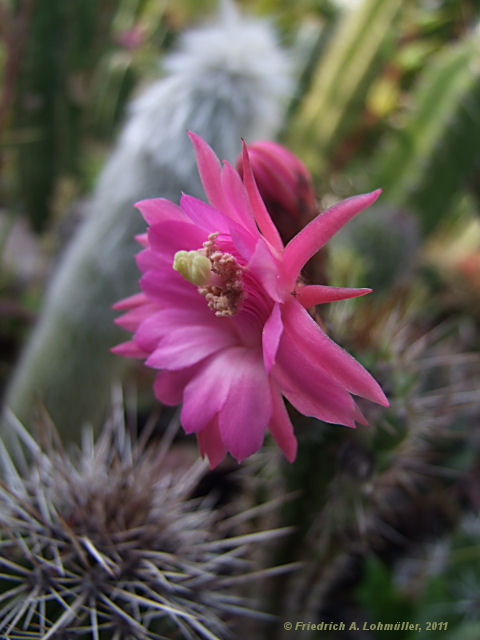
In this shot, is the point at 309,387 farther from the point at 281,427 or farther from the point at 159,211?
the point at 159,211

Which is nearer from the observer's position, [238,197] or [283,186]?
[238,197]

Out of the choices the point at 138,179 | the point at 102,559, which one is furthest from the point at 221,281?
the point at 138,179

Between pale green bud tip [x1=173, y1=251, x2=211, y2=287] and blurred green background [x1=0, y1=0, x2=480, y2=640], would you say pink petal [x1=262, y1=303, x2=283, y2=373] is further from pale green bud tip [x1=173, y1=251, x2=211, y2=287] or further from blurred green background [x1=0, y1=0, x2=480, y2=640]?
blurred green background [x1=0, y1=0, x2=480, y2=640]

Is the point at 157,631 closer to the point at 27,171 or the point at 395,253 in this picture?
the point at 395,253

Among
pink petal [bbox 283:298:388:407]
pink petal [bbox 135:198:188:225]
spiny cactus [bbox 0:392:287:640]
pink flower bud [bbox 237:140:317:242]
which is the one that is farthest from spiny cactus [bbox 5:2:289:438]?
pink petal [bbox 283:298:388:407]

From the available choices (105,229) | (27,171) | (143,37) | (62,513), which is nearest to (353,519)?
(62,513)

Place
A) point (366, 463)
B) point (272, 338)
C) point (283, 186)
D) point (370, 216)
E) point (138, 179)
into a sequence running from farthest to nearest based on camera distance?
point (370, 216) < point (138, 179) < point (366, 463) < point (283, 186) < point (272, 338)
